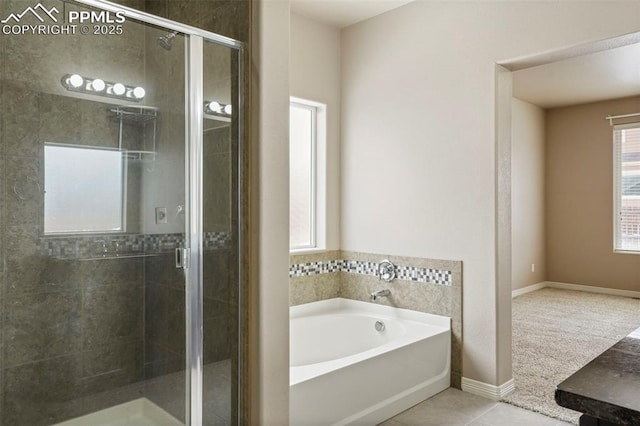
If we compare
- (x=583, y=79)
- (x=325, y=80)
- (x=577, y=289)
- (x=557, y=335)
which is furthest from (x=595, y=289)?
(x=325, y=80)

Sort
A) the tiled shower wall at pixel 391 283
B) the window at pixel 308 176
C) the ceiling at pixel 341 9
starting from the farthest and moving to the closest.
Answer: the window at pixel 308 176 < the ceiling at pixel 341 9 < the tiled shower wall at pixel 391 283

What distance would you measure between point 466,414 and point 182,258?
198 cm

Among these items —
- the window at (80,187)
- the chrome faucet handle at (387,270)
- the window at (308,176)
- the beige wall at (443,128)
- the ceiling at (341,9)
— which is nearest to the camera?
the window at (80,187)

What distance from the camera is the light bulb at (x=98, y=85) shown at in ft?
7.70

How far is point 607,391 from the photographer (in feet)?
2.86

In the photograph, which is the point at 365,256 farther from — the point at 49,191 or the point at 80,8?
the point at 80,8

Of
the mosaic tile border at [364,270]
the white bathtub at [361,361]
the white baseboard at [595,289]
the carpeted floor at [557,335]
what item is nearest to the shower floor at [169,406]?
the white bathtub at [361,361]

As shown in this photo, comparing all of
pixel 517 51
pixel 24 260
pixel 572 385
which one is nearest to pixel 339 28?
pixel 517 51

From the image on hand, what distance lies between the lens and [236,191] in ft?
6.97

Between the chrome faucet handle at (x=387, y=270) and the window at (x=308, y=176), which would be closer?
the chrome faucet handle at (x=387, y=270)

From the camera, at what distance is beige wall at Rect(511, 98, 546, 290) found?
6434 millimetres

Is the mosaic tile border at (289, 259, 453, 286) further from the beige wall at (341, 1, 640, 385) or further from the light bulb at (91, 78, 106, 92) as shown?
the light bulb at (91, 78, 106, 92)

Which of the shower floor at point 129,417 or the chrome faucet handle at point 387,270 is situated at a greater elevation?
the chrome faucet handle at point 387,270

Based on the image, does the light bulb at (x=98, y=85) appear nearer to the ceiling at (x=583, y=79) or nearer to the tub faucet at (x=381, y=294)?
the tub faucet at (x=381, y=294)
